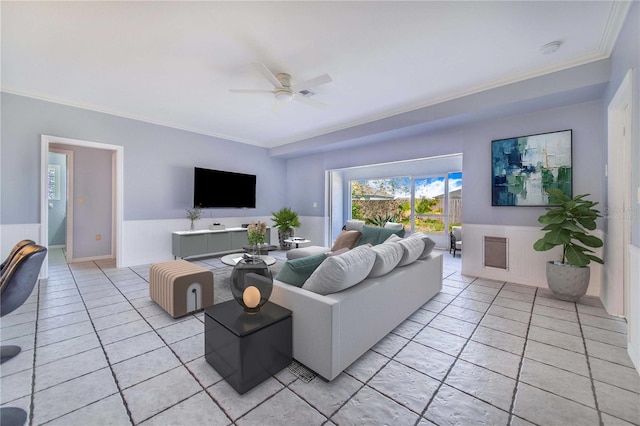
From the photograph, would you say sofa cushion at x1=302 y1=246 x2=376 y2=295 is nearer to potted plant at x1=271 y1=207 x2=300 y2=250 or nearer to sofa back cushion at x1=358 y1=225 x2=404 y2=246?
sofa back cushion at x1=358 y1=225 x2=404 y2=246

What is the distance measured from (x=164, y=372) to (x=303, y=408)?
1.04 metres

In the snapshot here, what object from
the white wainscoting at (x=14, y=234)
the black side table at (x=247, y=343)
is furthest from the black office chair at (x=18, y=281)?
the white wainscoting at (x=14, y=234)

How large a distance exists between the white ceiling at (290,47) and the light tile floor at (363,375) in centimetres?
281

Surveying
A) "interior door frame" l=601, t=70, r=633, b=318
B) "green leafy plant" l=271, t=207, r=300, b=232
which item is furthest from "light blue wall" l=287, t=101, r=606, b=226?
"green leafy plant" l=271, t=207, r=300, b=232

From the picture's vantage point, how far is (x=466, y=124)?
4.22 meters

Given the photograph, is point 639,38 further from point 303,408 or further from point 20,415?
point 20,415

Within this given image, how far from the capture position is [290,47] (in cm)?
268

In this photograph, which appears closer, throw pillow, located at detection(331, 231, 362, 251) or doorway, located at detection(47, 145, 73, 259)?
throw pillow, located at detection(331, 231, 362, 251)

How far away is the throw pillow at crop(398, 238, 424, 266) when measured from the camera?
260cm

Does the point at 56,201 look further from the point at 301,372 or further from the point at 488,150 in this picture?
the point at 488,150

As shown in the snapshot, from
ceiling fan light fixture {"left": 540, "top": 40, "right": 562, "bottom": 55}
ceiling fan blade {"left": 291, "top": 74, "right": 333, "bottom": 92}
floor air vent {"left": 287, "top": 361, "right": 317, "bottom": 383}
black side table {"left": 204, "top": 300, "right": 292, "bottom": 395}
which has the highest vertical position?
ceiling fan light fixture {"left": 540, "top": 40, "right": 562, "bottom": 55}

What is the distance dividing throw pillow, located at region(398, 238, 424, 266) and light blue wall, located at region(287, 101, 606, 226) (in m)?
2.01

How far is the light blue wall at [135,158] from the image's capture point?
12.3 feet

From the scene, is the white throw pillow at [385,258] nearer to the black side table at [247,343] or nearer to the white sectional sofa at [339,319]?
the white sectional sofa at [339,319]
